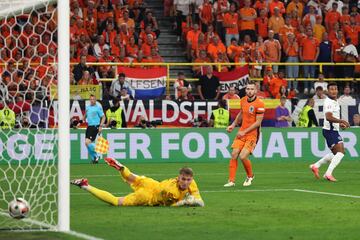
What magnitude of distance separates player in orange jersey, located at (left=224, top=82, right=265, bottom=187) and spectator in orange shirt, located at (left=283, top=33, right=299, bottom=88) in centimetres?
1263

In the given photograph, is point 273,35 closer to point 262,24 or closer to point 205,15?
point 262,24

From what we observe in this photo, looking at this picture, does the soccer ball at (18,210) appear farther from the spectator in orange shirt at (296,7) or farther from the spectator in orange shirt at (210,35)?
the spectator in orange shirt at (296,7)

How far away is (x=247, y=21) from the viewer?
110ft

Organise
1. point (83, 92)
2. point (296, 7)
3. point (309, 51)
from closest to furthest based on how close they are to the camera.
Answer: point (83, 92)
point (309, 51)
point (296, 7)

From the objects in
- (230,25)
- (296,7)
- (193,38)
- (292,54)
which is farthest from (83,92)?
(296,7)

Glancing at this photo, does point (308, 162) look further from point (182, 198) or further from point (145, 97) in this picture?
point (182, 198)

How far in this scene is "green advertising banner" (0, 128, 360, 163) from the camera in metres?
27.9

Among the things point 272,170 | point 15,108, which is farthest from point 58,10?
point 272,170

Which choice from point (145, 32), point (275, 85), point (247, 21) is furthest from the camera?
point (247, 21)

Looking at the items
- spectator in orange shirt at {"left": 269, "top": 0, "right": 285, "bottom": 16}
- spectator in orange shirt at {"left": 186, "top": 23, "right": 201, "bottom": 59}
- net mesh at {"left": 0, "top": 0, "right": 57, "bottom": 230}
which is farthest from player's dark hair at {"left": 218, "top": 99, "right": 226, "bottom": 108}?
net mesh at {"left": 0, "top": 0, "right": 57, "bottom": 230}

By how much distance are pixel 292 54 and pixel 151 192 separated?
1869 centimetres

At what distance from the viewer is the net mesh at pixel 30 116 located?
13.1 meters

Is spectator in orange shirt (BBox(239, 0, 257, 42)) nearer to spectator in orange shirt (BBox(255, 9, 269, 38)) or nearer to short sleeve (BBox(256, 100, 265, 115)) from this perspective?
spectator in orange shirt (BBox(255, 9, 269, 38))

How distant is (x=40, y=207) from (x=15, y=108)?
15.6 feet
